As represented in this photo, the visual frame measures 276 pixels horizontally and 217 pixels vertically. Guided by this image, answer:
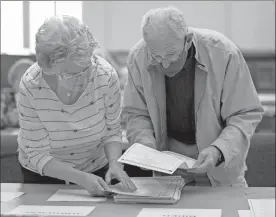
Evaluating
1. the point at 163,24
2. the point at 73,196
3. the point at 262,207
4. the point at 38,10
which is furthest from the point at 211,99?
the point at 38,10

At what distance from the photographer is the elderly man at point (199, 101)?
1938 mm

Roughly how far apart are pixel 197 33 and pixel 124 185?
655mm

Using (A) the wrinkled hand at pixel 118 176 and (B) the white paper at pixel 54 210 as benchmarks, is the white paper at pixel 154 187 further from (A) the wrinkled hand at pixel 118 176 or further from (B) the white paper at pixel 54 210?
(B) the white paper at pixel 54 210

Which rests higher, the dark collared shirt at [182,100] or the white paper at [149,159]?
the dark collared shirt at [182,100]

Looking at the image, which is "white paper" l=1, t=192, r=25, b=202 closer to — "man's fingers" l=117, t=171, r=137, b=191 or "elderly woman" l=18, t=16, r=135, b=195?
"elderly woman" l=18, t=16, r=135, b=195

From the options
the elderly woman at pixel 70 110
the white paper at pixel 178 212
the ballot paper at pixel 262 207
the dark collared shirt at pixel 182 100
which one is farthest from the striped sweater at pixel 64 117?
the ballot paper at pixel 262 207

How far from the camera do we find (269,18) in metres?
5.12

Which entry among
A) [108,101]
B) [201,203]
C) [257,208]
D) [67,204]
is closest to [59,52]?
[108,101]

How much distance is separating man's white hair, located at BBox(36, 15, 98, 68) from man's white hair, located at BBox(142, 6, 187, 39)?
217 millimetres

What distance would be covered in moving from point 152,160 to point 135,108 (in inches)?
14.9

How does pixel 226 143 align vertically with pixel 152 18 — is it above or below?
below

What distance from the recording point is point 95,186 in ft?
5.72

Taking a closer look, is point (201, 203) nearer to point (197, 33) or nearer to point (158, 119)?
point (158, 119)

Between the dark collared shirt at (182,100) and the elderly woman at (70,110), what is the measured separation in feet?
0.78
